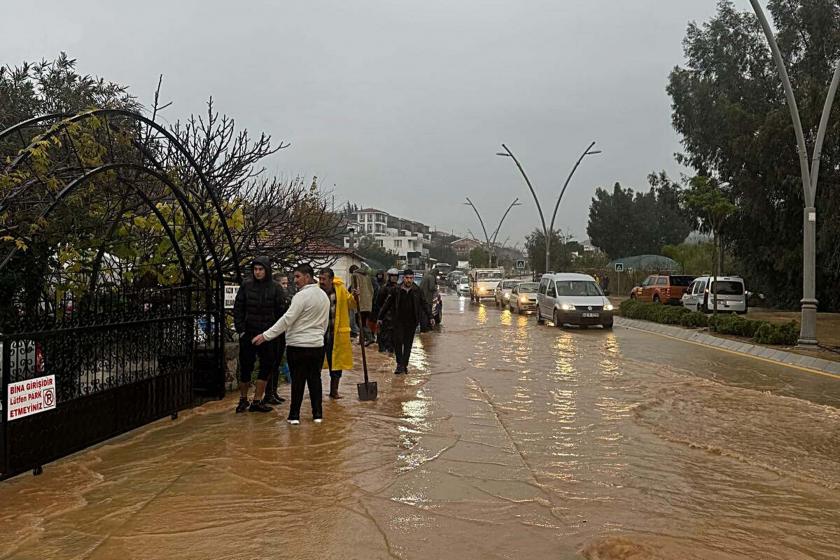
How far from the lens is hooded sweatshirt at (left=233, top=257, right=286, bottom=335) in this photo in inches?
343

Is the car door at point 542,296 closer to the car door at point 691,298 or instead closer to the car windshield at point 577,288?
the car windshield at point 577,288

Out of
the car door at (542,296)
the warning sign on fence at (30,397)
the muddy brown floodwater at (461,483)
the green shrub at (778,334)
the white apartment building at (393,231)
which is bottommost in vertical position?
the muddy brown floodwater at (461,483)

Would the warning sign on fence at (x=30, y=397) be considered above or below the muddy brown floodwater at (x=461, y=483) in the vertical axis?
above

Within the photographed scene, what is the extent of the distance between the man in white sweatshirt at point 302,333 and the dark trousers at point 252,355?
49 cm

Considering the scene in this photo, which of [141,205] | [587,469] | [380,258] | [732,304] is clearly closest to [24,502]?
[587,469]

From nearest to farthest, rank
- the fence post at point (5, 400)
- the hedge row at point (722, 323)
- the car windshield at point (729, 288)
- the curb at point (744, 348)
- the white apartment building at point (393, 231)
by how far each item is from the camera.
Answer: the fence post at point (5, 400) → the curb at point (744, 348) → the hedge row at point (722, 323) → the car windshield at point (729, 288) → the white apartment building at point (393, 231)

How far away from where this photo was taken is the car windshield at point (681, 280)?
35.4m

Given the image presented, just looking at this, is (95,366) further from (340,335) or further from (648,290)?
(648,290)

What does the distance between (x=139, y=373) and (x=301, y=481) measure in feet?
8.55

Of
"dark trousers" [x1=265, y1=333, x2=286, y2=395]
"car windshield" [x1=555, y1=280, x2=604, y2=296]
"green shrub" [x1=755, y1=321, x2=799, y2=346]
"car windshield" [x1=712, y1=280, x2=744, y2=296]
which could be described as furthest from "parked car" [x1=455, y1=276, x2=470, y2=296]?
"dark trousers" [x1=265, y1=333, x2=286, y2=395]

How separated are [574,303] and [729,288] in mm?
9643

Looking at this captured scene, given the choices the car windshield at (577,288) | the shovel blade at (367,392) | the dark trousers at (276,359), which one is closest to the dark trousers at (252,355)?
the dark trousers at (276,359)


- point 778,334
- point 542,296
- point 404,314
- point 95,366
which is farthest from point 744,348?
point 95,366

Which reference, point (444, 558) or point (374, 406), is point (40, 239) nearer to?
point (374, 406)
